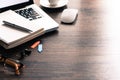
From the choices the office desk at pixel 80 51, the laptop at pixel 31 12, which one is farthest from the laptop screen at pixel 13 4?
the office desk at pixel 80 51

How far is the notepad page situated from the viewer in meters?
0.99

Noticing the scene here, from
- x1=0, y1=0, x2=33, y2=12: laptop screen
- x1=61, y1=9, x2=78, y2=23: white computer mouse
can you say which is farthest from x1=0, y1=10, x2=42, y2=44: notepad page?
x1=61, y1=9, x2=78, y2=23: white computer mouse

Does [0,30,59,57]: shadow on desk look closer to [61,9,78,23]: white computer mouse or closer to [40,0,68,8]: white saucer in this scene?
[61,9,78,23]: white computer mouse

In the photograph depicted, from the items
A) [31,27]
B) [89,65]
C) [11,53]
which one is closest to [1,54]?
[11,53]

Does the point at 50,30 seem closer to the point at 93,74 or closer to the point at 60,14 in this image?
the point at 60,14

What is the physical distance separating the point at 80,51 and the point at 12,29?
0.30 meters

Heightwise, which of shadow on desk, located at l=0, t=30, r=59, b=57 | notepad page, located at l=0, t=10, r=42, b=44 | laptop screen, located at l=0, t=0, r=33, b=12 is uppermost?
laptop screen, located at l=0, t=0, r=33, b=12

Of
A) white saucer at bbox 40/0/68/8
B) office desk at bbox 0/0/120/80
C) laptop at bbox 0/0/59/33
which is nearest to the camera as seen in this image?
office desk at bbox 0/0/120/80

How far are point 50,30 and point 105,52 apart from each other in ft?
0.87

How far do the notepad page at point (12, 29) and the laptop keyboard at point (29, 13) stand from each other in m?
0.04

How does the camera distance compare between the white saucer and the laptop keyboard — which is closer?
the laptop keyboard

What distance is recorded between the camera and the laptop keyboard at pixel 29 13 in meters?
1.15

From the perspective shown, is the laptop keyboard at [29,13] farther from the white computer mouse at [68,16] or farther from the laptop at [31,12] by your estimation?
the white computer mouse at [68,16]

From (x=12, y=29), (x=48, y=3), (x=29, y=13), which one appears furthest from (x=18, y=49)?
(x=48, y=3)
